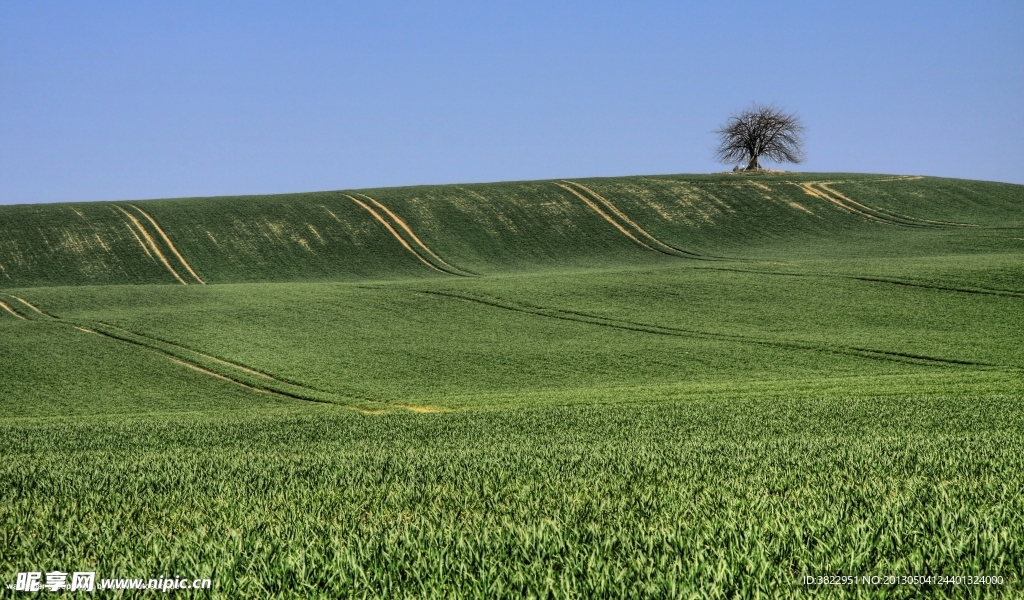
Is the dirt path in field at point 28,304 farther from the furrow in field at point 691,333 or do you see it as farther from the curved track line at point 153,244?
the furrow in field at point 691,333

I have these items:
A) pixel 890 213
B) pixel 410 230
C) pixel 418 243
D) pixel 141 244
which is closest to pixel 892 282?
pixel 890 213

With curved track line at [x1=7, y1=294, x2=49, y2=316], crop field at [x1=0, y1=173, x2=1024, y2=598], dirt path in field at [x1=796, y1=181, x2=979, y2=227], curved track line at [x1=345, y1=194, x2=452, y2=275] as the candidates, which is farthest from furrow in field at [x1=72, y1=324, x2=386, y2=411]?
dirt path in field at [x1=796, y1=181, x2=979, y2=227]

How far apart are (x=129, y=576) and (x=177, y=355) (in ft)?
Result: 96.4

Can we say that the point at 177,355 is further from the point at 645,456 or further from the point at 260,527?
the point at 260,527

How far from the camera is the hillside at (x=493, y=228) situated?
59438 mm

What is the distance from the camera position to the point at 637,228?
68.6 meters

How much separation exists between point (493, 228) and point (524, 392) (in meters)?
43.5

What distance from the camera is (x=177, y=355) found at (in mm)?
33094

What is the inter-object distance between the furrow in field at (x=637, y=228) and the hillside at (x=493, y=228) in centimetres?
19

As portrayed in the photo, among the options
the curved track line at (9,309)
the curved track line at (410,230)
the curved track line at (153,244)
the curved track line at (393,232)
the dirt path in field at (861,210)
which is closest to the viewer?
the curved track line at (9,309)

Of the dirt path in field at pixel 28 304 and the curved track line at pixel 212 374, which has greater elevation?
the dirt path in field at pixel 28 304

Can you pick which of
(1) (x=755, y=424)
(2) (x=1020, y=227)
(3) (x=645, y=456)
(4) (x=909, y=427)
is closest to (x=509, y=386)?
(1) (x=755, y=424)

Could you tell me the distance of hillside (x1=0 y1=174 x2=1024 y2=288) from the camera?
5944 centimetres

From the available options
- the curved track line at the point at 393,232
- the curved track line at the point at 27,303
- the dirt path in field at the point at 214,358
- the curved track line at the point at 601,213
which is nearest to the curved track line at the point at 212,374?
the dirt path in field at the point at 214,358
